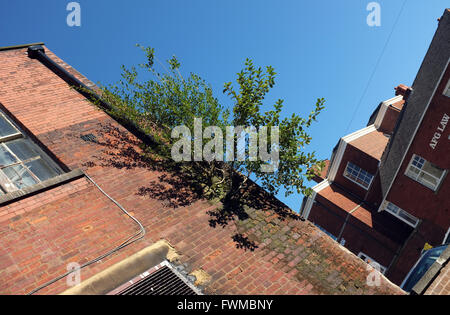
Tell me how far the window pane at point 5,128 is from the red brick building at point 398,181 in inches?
721

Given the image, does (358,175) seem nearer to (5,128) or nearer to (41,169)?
(41,169)

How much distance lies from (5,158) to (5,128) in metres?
2.22

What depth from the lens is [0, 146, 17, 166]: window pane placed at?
11.6 meters

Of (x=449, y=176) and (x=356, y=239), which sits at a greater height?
(x=449, y=176)

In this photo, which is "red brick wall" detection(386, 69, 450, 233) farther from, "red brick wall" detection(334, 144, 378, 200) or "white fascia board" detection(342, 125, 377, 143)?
"white fascia board" detection(342, 125, 377, 143)

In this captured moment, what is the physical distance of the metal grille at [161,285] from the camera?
806cm

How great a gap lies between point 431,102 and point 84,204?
56.6ft

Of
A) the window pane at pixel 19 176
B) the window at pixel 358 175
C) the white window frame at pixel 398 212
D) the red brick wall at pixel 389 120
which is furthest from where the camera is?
the red brick wall at pixel 389 120

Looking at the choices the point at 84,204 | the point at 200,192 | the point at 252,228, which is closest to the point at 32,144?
the point at 84,204

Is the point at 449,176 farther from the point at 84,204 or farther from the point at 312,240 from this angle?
the point at 84,204

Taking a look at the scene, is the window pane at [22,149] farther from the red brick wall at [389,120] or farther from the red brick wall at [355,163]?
the red brick wall at [389,120]

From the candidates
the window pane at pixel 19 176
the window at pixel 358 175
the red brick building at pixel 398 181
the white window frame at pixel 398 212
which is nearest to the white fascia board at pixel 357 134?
the red brick building at pixel 398 181

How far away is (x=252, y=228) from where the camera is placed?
10617mm
